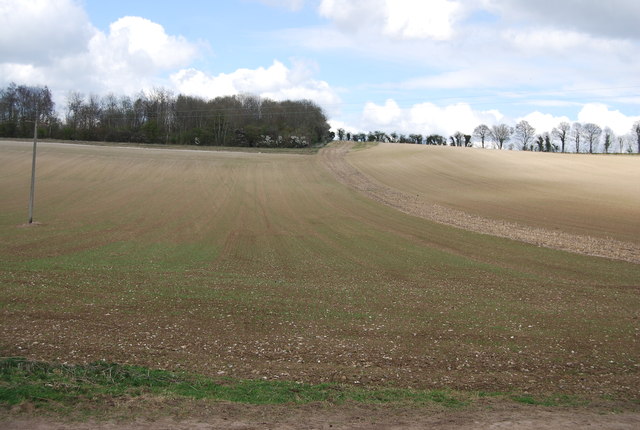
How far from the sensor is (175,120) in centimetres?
10875

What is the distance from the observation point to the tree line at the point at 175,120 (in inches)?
3465

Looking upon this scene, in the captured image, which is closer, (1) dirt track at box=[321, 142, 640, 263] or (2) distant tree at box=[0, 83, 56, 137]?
(1) dirt track at box=[321, 142, 640, 263]

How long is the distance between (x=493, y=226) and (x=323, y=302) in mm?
21772

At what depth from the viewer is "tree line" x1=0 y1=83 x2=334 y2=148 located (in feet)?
289

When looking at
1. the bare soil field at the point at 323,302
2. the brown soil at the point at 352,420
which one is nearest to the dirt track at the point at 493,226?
the bare soil field at the point at 323,302

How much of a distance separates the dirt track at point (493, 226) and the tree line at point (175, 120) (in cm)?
3644

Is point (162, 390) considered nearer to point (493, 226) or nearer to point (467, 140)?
point (493, 226)

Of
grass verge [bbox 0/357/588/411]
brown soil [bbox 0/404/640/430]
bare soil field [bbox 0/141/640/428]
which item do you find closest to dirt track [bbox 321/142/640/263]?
bare soil field [bbox 0/141/640/428]

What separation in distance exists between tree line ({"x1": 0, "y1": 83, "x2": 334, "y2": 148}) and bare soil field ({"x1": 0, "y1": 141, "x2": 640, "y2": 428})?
55.2m

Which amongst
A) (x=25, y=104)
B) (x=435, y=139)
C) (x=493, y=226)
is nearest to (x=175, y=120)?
(x=25, y=104)

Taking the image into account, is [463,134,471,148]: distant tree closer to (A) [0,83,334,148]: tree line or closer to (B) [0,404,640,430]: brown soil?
(A) [0,83,334,148]: tree line

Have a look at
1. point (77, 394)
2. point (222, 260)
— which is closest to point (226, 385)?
point (77, 394)

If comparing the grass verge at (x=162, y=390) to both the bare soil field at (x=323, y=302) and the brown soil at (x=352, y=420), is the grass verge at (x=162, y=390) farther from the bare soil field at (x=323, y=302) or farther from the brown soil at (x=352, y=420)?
the bare soil field at (x=323, y=302)

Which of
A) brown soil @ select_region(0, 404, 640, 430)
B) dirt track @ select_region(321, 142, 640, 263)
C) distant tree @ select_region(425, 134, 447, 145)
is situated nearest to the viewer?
brown soil @ select_region(0, 404, 640, 430)
